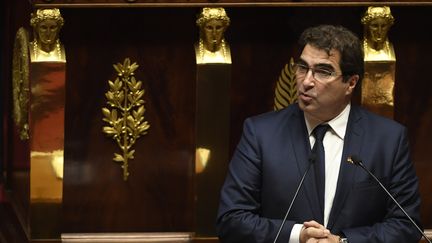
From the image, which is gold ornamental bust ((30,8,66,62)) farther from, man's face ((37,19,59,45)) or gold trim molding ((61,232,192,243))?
gold trim molding ((61,232,192,243))

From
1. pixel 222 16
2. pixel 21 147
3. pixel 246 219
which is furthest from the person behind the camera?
pixel 21 147

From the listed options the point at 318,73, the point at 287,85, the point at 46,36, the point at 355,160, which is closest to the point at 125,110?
the point at 46,36

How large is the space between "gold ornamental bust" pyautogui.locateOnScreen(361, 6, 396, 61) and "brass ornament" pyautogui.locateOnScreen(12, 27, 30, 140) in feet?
2.34

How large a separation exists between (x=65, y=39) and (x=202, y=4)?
11.7 inches

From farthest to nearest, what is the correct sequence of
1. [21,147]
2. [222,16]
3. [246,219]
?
[21,147], [222,16], [246,219]

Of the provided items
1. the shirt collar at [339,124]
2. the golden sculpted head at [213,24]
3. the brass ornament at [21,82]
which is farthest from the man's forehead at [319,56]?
the brass ornament at [21,82]

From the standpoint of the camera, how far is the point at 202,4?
2.76 metres

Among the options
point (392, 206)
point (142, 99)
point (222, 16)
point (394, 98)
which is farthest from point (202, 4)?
point (392, 206)

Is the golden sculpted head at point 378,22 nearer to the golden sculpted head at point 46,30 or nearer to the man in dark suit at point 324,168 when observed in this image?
the man in dark suit at point 324,168

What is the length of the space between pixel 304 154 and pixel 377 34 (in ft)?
1.73

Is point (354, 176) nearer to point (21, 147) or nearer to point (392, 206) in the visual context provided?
point (392, 206)

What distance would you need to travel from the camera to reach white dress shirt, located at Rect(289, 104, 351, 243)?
2348 mm

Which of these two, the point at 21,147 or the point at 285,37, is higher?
the point at 285,37

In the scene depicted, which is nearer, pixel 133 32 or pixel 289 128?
pixel 289 128
